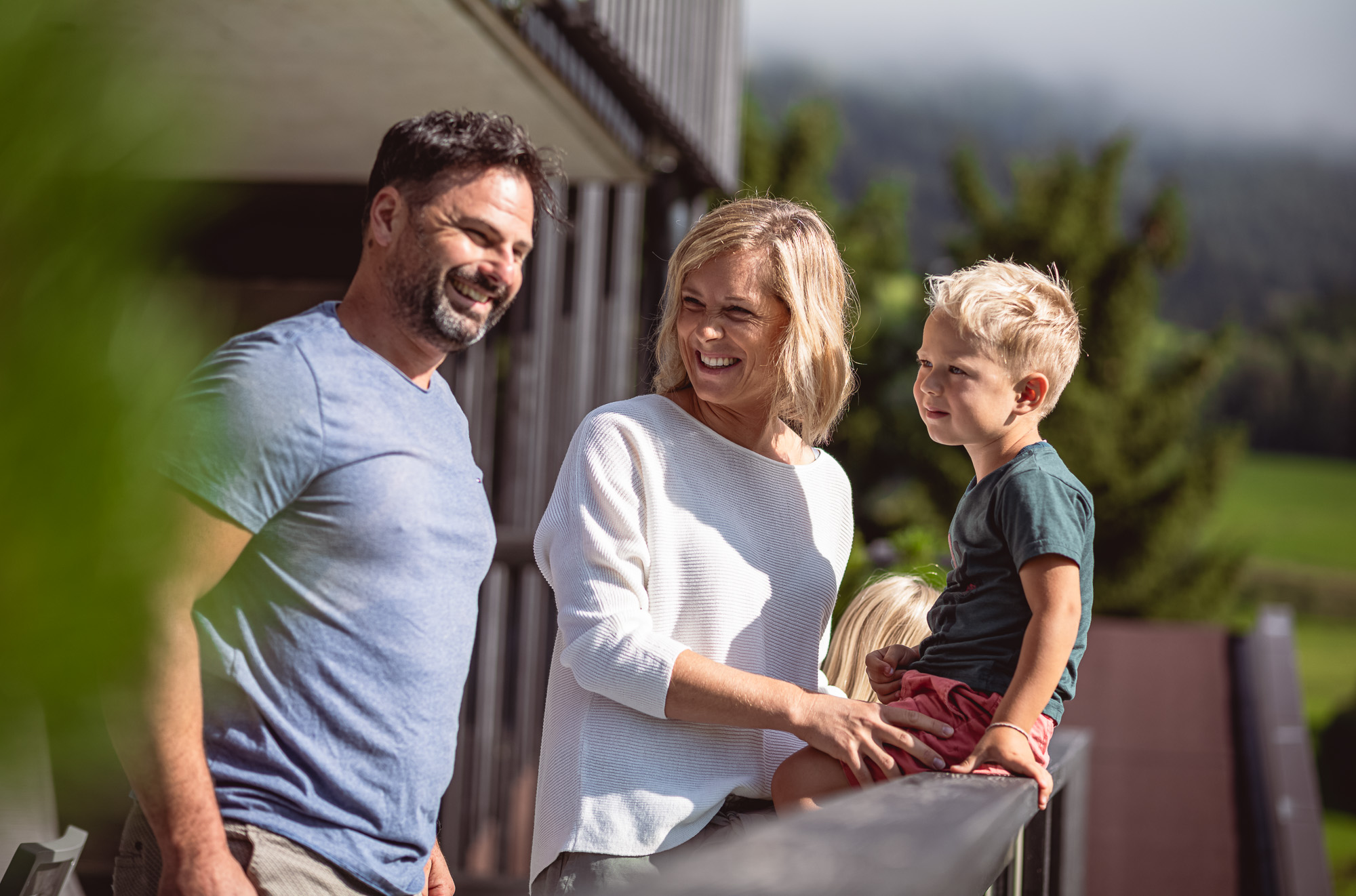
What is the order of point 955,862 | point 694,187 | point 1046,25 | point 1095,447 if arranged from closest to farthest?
1. point 955,862
2. point 694,187
3. point 1095,447
4. point 1046,25

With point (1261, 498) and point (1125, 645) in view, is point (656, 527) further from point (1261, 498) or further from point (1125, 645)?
point (1261, 498)

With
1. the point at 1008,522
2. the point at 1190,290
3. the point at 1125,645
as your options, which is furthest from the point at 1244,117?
the point at 1008,522

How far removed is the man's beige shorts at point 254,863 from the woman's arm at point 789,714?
1.83 ft

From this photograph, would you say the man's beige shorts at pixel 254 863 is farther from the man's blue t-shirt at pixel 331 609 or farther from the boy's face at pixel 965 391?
the boy's face at pixel 965 391

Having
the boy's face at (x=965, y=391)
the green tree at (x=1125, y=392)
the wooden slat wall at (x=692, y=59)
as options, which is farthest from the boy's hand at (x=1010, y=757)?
the green tree at (x=1125, y=392)

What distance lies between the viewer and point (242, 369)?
5.44ft

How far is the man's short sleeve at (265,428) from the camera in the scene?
5.29 feet

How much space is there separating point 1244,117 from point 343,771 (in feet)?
332

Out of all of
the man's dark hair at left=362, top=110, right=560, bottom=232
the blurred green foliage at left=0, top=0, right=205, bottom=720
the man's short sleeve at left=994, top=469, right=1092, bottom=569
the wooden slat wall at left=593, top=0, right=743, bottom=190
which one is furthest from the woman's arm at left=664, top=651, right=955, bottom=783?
the wooden slat wall at left=593, top=0, right=743, bottom=190

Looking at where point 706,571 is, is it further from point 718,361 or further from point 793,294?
point 793,294

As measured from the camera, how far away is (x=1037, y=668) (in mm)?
1667

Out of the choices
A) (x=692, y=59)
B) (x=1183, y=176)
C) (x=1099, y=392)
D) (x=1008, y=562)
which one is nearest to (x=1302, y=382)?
(x=1183, y=176)

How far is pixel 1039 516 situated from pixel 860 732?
39 centimetres

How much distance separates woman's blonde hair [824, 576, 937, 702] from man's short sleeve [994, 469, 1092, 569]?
631mm
